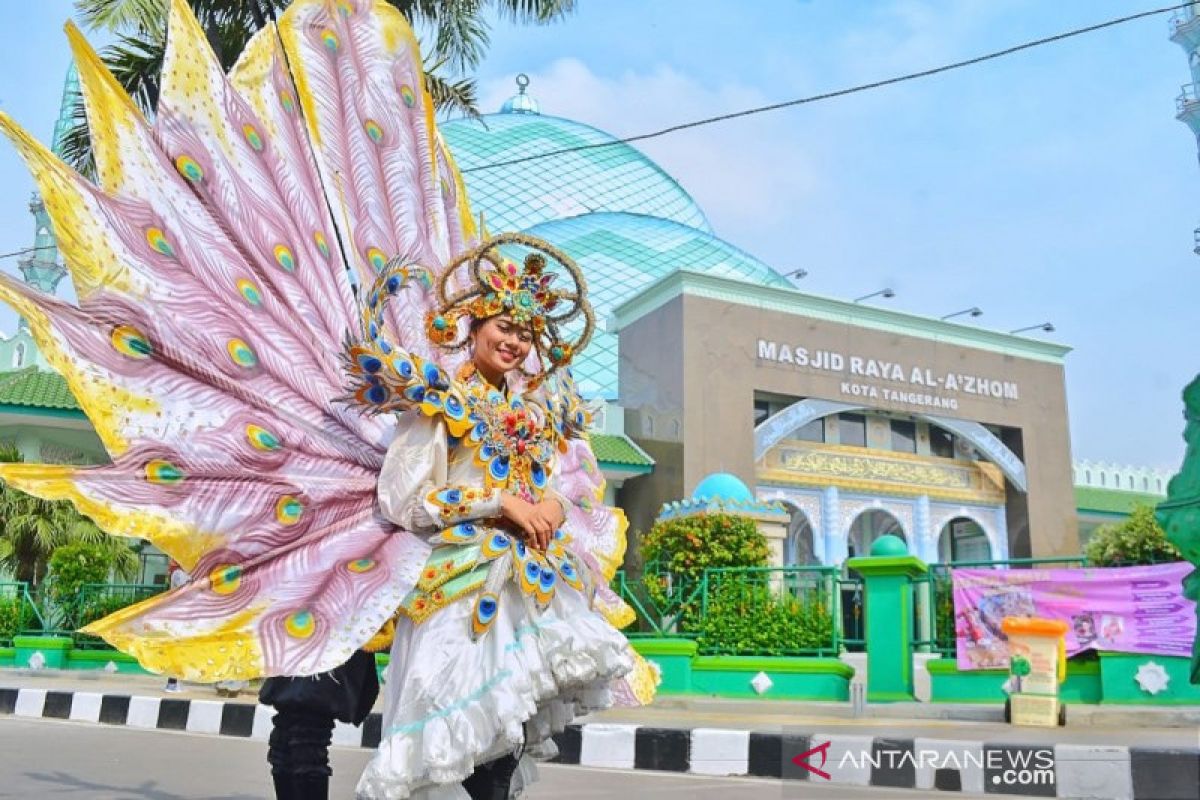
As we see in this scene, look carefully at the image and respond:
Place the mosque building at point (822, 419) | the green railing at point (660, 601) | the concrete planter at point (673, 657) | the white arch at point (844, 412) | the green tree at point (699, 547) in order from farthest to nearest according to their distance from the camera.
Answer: the white arch at point (844, 412) < the mosque building at point (822, 419) < the green tree at point (699, 547) < the green railing at point (660, 601) < the concrete planter at point (673, 657)

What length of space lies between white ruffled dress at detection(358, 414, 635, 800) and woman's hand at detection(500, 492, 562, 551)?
1.4 inches

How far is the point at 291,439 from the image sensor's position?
3.00 m

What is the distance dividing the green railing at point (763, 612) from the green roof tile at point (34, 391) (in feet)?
28.3

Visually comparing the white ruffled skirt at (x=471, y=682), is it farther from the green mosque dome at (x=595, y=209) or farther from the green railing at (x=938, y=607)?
the green mosque dome at (x=595, y=209)

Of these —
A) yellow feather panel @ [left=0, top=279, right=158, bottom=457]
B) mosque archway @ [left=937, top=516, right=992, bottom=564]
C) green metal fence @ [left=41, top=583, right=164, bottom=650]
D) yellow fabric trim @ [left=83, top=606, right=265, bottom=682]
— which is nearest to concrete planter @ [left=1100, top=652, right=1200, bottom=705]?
yellow fabric trim @ [left=83, top=606, right=265, bottom=682]

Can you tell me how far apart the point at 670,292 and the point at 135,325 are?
15.5 metres

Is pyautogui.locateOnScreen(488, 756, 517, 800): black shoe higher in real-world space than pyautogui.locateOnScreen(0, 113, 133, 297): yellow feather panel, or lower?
lower

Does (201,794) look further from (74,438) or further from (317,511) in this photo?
(74,438)

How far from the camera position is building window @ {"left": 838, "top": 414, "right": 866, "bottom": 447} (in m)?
19.7

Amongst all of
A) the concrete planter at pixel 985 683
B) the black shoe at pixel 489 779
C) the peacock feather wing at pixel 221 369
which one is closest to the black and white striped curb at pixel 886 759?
the black shoe at pixel 489 779

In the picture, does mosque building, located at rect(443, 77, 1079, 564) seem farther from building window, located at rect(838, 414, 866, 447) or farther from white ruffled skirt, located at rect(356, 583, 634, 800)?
white ruffled skirt, located at rect(356, 583, 634, 800)

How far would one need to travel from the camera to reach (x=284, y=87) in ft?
11.6

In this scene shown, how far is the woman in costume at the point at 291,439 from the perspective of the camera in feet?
8.75

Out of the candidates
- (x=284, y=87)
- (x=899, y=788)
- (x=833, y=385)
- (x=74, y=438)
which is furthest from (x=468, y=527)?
(x=833, y=385)
